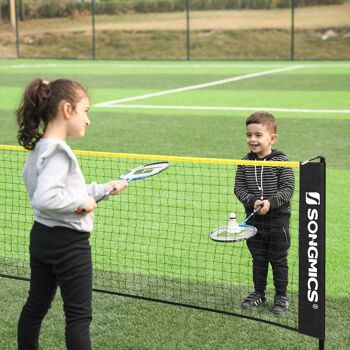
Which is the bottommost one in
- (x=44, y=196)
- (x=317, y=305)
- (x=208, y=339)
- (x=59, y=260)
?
(x=208, y=339)

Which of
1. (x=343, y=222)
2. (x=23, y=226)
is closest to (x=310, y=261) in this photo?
(x=343, y=222)

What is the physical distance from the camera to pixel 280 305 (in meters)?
5.56

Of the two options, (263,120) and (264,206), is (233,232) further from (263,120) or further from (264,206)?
(263,120)

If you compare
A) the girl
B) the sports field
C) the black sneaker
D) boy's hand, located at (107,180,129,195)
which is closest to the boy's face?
the black sneaker

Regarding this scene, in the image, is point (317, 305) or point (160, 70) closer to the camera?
point (317, 305)

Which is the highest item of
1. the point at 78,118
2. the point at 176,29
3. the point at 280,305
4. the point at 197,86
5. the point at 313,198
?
the point at 176,29

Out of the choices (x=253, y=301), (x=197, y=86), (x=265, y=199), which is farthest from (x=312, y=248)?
(x=197, y=86)

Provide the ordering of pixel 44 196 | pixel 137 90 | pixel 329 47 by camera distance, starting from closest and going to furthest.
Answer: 1. pixel 44 196
2. pixel 137 90
3. pixel 329 47

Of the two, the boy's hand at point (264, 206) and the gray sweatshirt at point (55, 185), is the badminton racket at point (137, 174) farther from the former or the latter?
the boy's hand at point (264, 206)

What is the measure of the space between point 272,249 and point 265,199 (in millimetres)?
387

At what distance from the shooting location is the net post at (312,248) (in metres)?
4.66

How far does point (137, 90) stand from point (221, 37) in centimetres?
1742

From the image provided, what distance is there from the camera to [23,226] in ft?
25.6

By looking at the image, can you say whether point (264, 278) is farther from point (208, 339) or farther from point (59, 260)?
point (59, 260)
